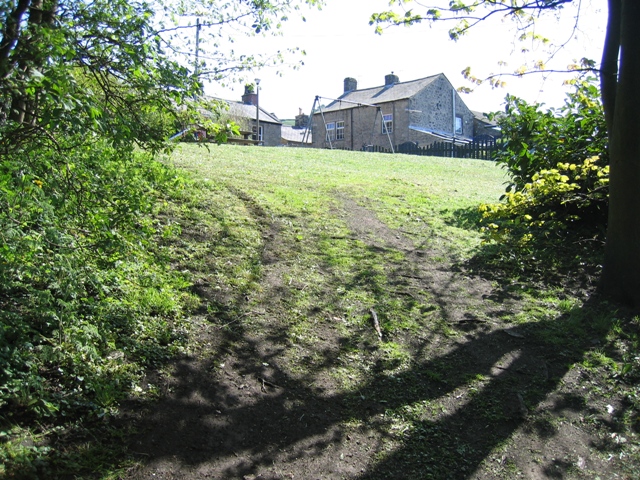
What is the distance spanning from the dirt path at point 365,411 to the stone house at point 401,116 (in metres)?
36.1

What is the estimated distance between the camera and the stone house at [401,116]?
1624 inches

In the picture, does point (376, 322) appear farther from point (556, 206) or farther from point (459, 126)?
point (459, 126)

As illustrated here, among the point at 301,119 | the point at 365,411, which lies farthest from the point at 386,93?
the point at 365,411

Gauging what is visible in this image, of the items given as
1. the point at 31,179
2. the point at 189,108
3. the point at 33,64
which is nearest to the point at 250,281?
the point at 189,108

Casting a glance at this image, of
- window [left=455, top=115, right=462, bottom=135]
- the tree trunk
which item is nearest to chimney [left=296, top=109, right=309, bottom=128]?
window [left=455, top=115, right=462, bottom=135]

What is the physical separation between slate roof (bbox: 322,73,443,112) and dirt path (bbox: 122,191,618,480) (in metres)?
37.5

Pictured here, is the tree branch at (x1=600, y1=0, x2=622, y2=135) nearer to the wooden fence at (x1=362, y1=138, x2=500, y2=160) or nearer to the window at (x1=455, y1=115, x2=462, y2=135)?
the wooden fence at (x1=362, y1=138, x2=500, y2=160)

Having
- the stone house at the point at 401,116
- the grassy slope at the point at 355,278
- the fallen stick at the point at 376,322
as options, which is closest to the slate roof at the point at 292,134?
the stone house at the point at 401,116

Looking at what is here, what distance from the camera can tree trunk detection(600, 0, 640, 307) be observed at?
211 inches

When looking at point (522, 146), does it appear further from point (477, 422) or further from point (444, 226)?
point (477, 422)

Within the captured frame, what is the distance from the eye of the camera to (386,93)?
44031 mm

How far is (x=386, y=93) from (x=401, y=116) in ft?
12.9

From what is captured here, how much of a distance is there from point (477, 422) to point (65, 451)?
2877 millimetres

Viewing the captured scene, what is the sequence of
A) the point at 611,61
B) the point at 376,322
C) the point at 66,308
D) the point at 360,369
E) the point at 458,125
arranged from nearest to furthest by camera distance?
the point at 66,308, the point at 360,369, the point at 376,322, the point at 611,61, the point at 458,125
